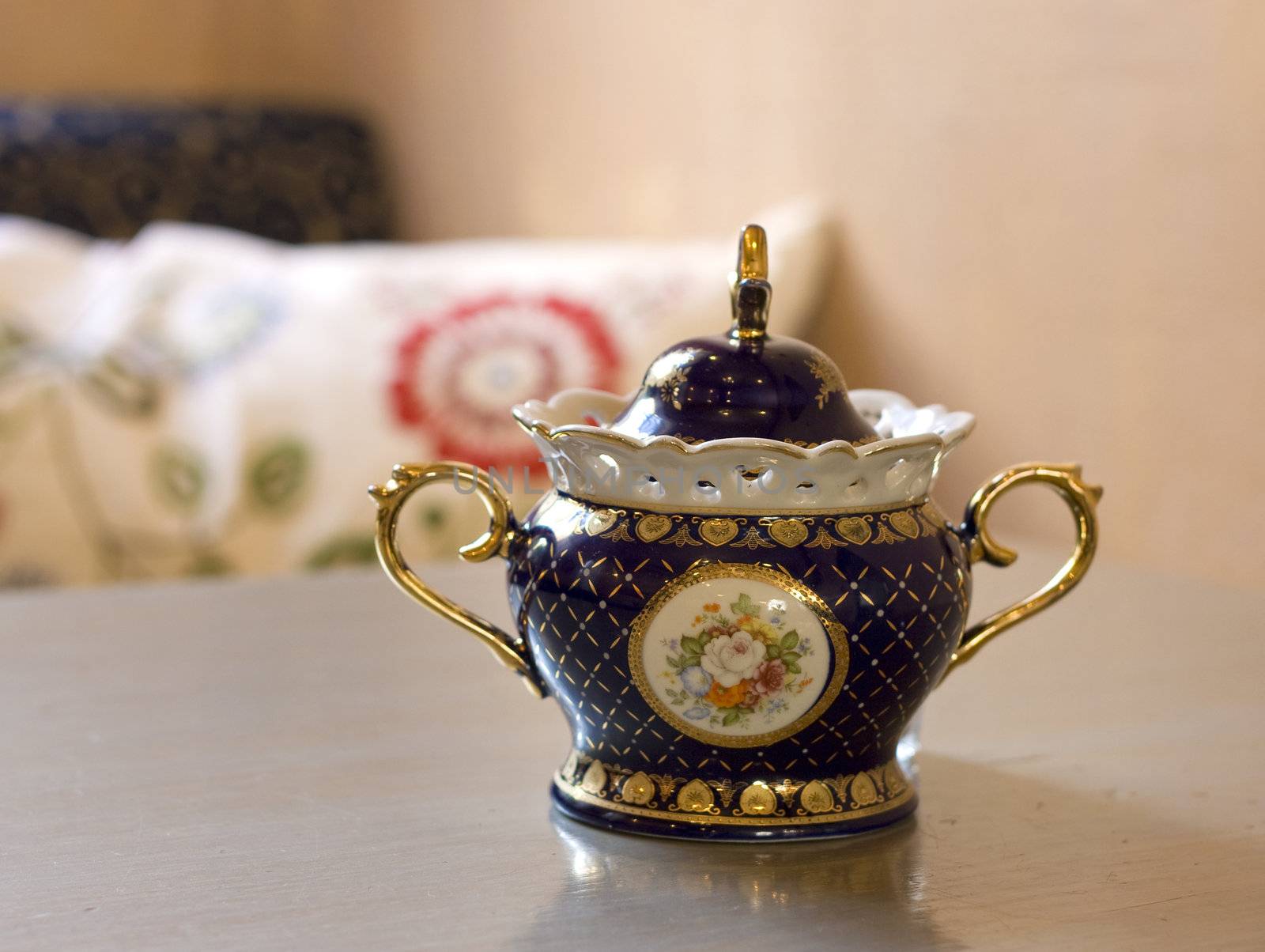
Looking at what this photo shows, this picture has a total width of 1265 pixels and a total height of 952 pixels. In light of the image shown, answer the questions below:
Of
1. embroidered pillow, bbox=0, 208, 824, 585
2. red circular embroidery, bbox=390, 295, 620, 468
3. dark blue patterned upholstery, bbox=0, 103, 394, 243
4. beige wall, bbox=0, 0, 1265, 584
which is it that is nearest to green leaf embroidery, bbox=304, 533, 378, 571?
embroidered pillow, bbox=0, 208, 824, 585

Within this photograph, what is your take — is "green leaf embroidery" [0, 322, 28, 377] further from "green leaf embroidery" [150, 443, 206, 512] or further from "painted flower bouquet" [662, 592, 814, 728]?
"painted flower bouquet" [662, 592, 814, 728]

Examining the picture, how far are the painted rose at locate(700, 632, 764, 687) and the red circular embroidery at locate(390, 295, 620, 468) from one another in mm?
912

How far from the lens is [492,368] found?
55.9 inches

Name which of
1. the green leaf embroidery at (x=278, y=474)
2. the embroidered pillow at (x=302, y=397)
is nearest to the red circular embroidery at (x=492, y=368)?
the embroidered pillow at (x=302, y=397)

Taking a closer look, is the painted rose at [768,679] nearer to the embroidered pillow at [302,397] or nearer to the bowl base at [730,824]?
the bowl base at [730,824]

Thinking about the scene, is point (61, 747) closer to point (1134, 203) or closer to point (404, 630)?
point (404, 630)

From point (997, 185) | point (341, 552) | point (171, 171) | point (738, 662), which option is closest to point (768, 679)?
point (738, 662)

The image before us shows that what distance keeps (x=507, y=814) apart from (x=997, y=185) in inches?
32.4

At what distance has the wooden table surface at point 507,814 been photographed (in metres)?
0.42

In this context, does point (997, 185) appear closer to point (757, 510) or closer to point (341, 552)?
point (341, 552)

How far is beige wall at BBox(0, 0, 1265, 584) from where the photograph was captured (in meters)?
0.99

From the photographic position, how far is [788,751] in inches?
19.0

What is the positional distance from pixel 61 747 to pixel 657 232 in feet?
3.96

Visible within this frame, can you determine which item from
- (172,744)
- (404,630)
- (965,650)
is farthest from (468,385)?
(965,650)
